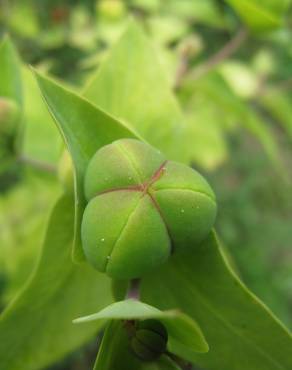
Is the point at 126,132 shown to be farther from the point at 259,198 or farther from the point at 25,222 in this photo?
the point at 259,198

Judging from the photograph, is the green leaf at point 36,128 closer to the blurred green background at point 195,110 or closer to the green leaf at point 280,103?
the blurred green background at point 195,110

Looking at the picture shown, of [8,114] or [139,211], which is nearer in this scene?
[139,211]

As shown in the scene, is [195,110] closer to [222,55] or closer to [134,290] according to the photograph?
[222,55]

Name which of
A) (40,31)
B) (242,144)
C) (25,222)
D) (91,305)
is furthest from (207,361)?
(242,144)

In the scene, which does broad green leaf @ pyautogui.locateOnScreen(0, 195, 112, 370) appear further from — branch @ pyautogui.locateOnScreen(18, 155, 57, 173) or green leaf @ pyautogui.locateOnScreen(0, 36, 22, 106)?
branch @ pyautogui.locateOnScreen(18, 155, 57, 173)

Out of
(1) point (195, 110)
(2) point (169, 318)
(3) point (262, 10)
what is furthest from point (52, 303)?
(1) point (195, 110)

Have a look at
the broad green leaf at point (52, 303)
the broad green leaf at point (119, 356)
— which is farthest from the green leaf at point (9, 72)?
the broad green leaf at point (119, 356)

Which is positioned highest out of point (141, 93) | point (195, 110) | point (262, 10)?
point (262, 10)
